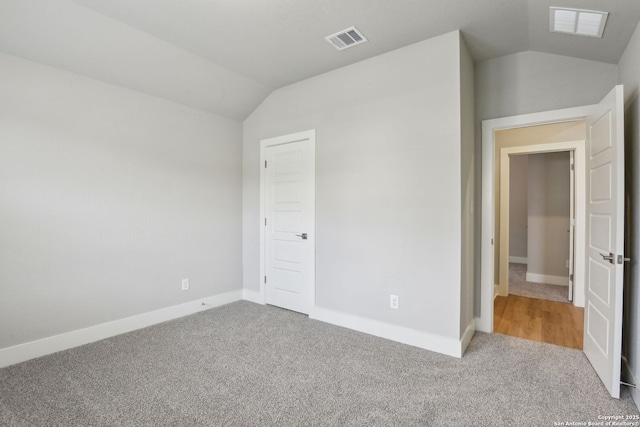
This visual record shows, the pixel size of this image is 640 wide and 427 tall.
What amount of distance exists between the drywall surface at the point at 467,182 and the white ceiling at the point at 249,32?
0.29m

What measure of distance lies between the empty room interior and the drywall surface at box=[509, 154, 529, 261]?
3359 mm

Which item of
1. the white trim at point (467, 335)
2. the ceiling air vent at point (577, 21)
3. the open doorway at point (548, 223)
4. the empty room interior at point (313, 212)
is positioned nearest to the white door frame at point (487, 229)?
the empty room interior at point (313, 212)

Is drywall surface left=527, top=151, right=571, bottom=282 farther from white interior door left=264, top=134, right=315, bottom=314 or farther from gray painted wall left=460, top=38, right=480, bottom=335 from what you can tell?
white interior door left=264, top=134, right=315, bottom=314

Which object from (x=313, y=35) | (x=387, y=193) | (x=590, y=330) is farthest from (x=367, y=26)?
(x=590, y=330)

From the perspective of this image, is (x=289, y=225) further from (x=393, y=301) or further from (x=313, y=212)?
(x=393, y=301)

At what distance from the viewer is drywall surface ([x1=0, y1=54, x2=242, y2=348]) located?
2516mm

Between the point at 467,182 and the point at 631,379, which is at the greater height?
the point at 467,182

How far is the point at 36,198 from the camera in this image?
2605 mm

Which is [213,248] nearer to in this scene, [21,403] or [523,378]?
[21,403]

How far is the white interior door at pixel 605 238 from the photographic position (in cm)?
198

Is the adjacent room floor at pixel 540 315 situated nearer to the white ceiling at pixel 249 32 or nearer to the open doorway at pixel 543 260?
the open doorway at pixel 543 260

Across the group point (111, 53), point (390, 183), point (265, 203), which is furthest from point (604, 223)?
point (111, 53)

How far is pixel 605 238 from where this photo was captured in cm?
216

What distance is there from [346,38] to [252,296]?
3.30 m
